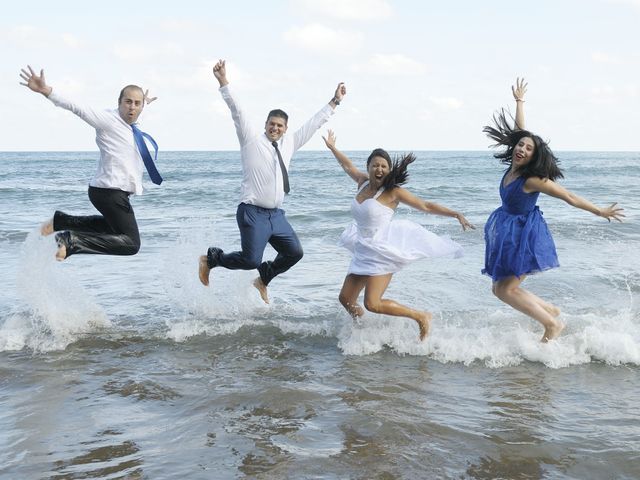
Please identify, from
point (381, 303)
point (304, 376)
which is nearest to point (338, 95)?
point (381, 303)

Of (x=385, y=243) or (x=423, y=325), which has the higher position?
(x=385, y=243)

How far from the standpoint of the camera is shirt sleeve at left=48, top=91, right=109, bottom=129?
21.0ft

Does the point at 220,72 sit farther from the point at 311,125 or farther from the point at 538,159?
the point at 538,159

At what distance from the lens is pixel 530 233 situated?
616 centimetres

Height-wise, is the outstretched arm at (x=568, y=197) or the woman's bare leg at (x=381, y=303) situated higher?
the outstretched arm at (x=568, y=197)

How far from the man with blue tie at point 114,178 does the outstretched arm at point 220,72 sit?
0.73m

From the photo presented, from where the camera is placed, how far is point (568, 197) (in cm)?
575

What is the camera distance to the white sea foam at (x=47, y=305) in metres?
7.16

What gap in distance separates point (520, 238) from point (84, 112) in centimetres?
404

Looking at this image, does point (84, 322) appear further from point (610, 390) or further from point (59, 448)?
point (610, 390)

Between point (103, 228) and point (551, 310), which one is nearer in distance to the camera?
point (551, 310)

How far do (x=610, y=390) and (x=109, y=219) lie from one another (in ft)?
15.3

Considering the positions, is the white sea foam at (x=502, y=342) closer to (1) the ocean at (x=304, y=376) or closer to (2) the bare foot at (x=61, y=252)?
(1) the ocean at (x=304, y=376)

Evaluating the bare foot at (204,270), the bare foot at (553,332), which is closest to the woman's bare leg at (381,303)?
the bare foot at (553,332)
